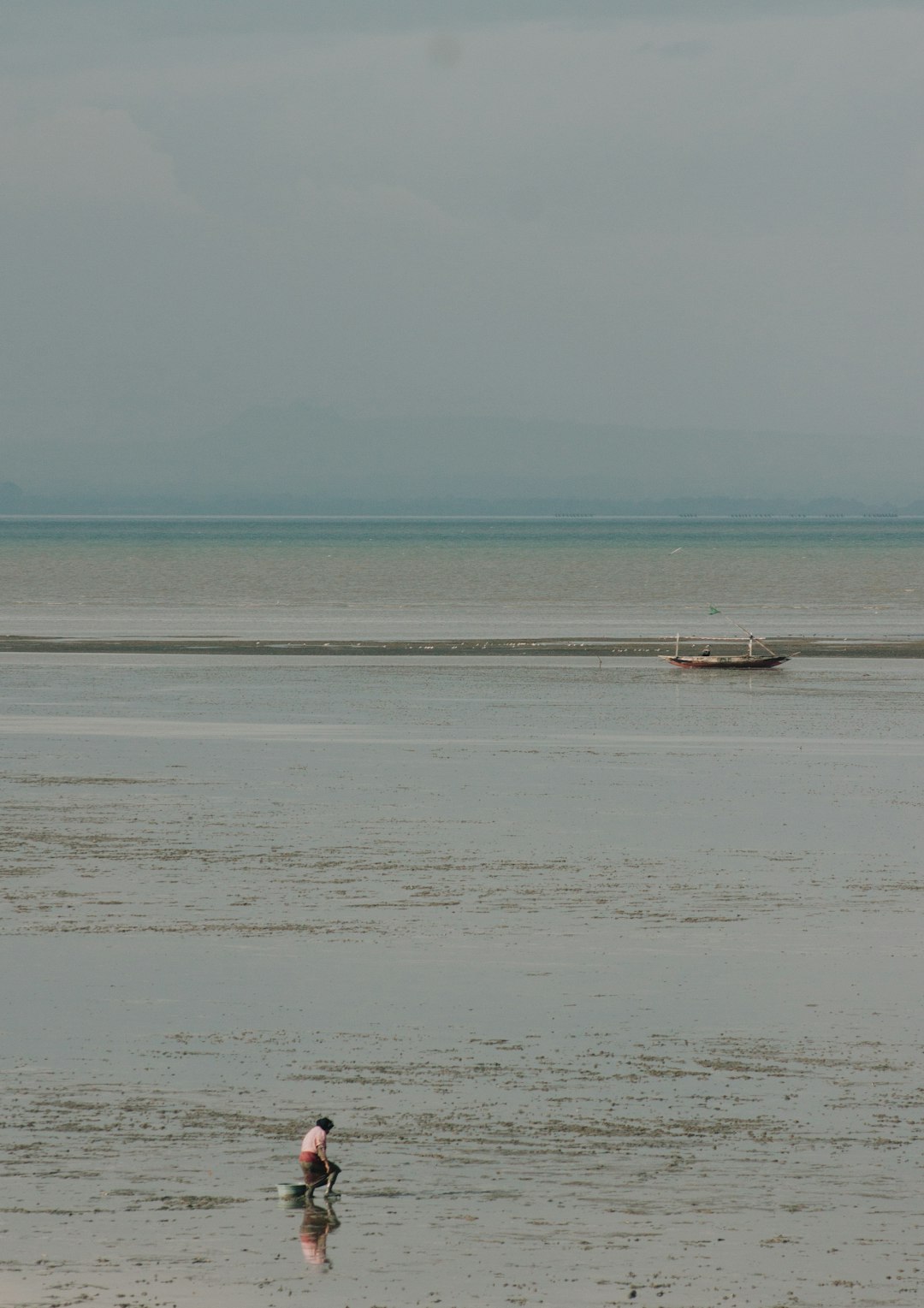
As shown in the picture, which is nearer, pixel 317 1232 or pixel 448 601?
pixel 317 1232

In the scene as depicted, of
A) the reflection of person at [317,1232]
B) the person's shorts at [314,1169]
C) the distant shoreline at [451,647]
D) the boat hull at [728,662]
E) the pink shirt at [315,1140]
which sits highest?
the distant shoreline at [451,647]

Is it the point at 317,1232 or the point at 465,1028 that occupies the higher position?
the point at 465,1028

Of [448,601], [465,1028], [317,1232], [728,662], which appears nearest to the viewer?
[317,1232]

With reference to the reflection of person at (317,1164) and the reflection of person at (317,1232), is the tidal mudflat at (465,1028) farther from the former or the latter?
the reflection of person at (317,1164)

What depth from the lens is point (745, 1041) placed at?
779 inches

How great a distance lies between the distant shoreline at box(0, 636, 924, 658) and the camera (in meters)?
77.0

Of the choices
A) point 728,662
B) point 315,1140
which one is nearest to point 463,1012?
point 315,1140

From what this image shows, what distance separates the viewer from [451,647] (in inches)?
3147

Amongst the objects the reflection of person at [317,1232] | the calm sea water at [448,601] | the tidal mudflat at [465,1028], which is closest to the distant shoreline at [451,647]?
the calm sea water at [448,601]

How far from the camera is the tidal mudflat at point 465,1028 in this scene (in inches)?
560

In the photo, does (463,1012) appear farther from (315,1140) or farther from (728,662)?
(728,662)

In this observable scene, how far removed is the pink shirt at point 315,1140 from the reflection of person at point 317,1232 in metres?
0.42

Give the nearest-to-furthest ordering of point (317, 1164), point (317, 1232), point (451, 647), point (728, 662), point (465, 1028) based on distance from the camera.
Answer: point (317, 1232), point (317, 1164), point (465, 1028), point (728, 662), point (451, 647)

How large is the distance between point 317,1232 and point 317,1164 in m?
0.70
